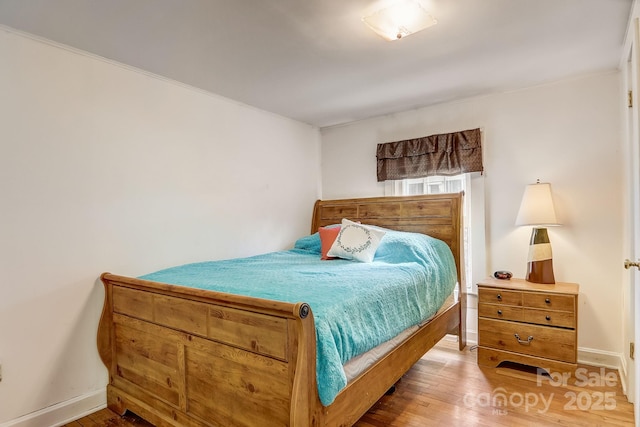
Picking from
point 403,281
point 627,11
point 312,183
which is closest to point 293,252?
point 312,183

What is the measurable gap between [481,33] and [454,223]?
159 cm

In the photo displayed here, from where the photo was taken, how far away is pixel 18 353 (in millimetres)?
2020

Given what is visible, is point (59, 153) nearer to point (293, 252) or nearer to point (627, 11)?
point (293, 252)

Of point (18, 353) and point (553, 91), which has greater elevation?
point (553, 91)

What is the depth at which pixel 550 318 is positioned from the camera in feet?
8.41

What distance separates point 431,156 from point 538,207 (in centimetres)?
105

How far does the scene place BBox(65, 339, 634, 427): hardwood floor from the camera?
206 cm

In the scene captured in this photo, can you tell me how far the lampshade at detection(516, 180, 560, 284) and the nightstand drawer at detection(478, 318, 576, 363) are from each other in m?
0.40

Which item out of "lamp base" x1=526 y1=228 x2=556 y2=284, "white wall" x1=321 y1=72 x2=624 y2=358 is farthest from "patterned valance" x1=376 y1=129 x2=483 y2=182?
"lamp base" x1=526 y1=228 x2=556 y2=284

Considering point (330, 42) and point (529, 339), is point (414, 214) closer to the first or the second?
point (529, 339)

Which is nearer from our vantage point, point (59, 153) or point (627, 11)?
point (627, 11)

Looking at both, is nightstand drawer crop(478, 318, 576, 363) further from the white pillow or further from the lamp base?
the white pillow

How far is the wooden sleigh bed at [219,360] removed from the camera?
4.56 ft

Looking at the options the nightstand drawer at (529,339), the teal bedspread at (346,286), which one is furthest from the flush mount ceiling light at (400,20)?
the nightstand drawer at (529,339)
